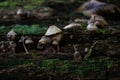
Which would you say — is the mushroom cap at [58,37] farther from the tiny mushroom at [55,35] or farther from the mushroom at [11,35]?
the mushroom at [11,35]

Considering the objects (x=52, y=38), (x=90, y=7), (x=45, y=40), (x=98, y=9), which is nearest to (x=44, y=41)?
(x=45, y=40)

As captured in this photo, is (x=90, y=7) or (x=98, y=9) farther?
(x=90, y=7)

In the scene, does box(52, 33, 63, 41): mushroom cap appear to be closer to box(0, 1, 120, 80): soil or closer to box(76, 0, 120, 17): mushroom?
box(0, 1, 120, 80): soil

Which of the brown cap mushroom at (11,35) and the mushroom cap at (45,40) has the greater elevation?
the brown cap mushroom at (11,35)

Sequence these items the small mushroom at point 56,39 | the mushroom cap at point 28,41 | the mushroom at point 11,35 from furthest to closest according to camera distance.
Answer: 1. the mushroom at point 11,35
2. the mushroom cap at point 28,41
3. the small mushroom at point 56,39

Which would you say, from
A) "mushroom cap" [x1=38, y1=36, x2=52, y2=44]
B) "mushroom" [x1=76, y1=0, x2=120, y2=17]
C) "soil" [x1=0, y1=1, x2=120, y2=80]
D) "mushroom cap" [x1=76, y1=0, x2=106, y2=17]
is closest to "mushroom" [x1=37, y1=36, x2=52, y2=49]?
"mushroom cap" [x1=38, y1=36, x2=52, y2=44]

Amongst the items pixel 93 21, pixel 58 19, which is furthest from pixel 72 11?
pixel 93 21

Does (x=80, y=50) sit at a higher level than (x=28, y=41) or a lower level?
lower

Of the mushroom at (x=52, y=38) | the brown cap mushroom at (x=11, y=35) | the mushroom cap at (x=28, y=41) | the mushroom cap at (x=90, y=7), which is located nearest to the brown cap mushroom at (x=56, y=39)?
the mushroom at (x=52, y=38)

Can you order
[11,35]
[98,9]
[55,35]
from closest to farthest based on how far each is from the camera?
1. [55,35]
2. [11,35]
3. [98,9]

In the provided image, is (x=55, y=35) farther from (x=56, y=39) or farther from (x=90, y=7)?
(x=90, y=7)

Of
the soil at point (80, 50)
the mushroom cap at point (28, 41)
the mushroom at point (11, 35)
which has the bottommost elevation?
the soil at point (80, 50)
